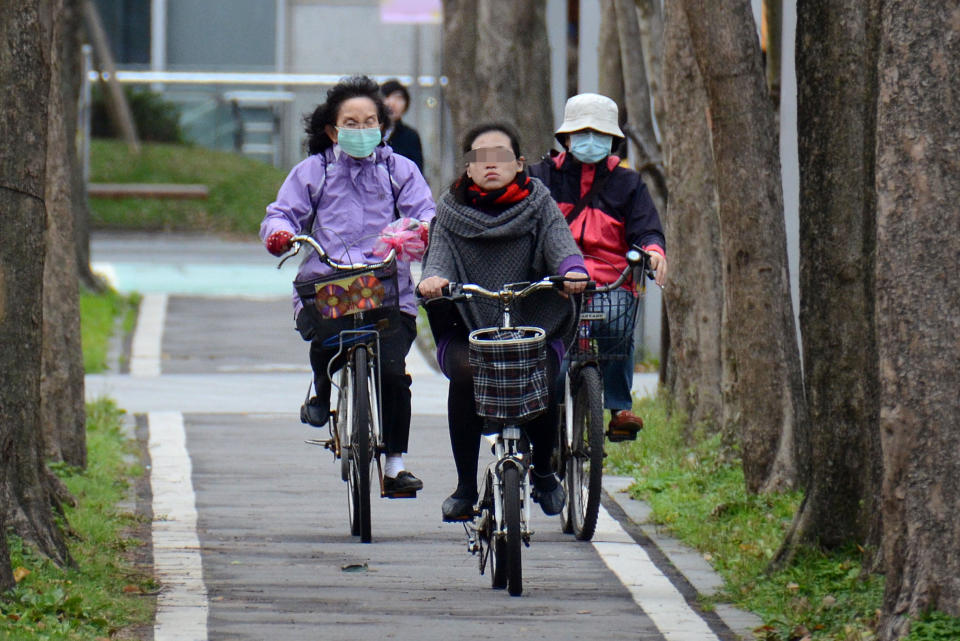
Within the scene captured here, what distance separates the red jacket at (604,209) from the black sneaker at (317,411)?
4.41 ft

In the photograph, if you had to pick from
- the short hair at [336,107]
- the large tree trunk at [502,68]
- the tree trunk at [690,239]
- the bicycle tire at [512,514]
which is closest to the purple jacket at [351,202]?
the short hair at [336,107]

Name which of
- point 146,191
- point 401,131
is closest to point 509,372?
point 401,131

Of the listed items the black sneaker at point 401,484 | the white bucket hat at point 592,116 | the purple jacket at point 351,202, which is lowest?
the black sneaker at point 401,484

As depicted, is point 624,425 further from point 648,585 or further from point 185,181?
point 185,181

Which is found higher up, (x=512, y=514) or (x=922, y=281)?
(x=922, y=281)

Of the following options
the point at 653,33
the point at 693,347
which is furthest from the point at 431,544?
the point at 653,33

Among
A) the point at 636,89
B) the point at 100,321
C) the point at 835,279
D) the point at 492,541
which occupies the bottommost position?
the point at 100,321

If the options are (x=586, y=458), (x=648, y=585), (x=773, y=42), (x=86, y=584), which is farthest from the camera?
(x=773, y=42)

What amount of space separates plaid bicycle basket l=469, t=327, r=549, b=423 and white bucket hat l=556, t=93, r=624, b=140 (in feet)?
5.77

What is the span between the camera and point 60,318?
33.3ft

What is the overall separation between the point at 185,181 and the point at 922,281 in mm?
30932

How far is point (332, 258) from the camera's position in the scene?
8375 mm

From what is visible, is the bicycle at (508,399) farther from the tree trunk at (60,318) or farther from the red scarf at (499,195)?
the tree trunk at (60,318)

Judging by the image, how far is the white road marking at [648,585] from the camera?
6.80 meters
